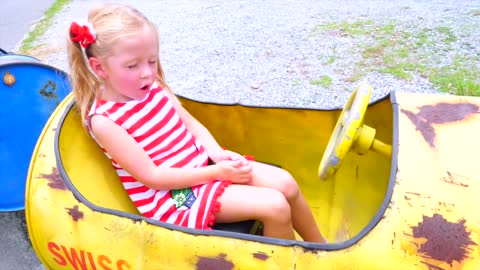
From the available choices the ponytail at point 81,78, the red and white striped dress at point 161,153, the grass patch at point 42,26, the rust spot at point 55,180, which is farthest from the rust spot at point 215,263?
the grass patch at point 42,26

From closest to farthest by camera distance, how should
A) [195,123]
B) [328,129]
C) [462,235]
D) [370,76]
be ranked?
[462,235] → [195,123] → [328,129] → [370,76]

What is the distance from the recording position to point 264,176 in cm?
141

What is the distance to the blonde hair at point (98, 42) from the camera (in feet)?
3.97

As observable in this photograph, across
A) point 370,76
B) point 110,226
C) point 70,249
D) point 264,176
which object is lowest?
point 70,249

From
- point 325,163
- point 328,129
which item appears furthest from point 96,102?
point 328,129

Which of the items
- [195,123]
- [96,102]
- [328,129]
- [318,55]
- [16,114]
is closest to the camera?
[96,102]

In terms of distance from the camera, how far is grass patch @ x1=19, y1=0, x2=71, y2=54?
4.02 meters

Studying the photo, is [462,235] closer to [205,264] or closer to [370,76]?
[205,264]

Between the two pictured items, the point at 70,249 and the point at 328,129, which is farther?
the point at 328,129

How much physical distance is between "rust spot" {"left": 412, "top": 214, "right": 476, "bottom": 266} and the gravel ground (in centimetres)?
149

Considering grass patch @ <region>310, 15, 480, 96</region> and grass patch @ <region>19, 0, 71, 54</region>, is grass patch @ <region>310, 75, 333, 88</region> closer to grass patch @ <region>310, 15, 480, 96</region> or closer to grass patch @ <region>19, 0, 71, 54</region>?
grass patch @ <region>310, 15, 480, 96</region>

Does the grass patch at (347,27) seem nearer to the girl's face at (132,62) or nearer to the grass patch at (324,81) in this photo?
the grass patch at (324,81)

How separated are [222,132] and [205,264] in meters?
0.74

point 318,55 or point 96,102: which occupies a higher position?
point 318,55
